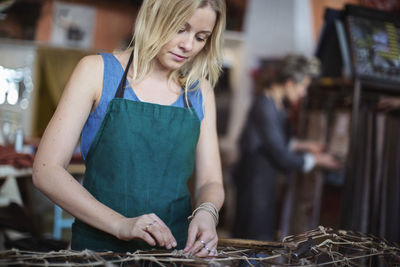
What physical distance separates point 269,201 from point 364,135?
144 cm

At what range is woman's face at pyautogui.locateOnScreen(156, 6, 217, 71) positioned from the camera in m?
1.33

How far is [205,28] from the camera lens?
1356 millimetres

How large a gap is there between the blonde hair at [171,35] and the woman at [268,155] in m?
2.12

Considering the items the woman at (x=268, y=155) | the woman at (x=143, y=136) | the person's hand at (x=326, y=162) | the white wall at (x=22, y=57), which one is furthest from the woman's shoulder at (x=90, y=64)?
the white wall at (x=22, y=57)

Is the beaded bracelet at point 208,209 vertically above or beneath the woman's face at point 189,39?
beneath

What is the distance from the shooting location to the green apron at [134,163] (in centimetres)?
137

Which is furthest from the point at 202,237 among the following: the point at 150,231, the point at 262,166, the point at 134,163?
the point at 262,166

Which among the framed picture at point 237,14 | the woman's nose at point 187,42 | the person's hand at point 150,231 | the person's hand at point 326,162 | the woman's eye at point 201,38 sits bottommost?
the person's hand at point 150,231

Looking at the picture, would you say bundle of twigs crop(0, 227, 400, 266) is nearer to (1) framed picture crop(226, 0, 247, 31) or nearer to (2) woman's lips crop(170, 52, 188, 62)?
(2) woman's lips crop(170, 52, 188, 62)

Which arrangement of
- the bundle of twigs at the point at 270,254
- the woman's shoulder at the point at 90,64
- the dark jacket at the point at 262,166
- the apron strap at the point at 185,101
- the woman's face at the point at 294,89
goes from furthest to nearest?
the woman's face at the point at 294,89 → the dark jacket at the point at 262,166 → the apron strap at the point at 185,101 → the woman's shoulder at the point at 90,64 → the bundle of twigs at the point at 270,254

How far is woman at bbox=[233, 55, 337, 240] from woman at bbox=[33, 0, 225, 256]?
6.96 ft

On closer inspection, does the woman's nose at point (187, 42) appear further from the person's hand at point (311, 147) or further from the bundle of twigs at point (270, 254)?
the person's hand at point (311, 147)

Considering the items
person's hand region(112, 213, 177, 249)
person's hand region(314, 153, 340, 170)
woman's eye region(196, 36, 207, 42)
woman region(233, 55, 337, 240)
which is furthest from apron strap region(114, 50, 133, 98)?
person's hand region(314, 153, 340, 170)

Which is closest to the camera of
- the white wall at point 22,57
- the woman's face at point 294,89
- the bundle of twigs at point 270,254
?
the bundle of twigs at point 270,254
